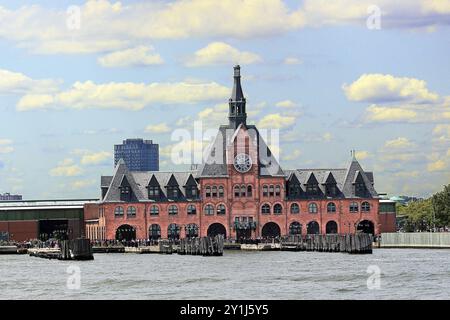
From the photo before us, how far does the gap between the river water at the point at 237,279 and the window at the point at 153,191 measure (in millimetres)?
60731

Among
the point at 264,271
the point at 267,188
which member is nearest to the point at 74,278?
the point at 264,271

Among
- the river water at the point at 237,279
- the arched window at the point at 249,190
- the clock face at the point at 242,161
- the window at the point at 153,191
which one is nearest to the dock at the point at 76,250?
the river water at the point at 237,279

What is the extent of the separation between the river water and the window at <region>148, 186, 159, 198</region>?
60.7 metres

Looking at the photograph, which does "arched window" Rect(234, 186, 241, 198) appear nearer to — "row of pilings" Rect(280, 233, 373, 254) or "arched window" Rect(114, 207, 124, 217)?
"row of pilings" Rect(280, 233, 373, 254)

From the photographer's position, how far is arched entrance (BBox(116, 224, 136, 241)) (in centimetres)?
19750

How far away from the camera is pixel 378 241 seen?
185125 millimetres

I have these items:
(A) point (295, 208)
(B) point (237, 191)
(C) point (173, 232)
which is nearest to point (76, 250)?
(C) point (173, 232)

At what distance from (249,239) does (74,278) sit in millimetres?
84154

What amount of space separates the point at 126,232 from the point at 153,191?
7.54 m

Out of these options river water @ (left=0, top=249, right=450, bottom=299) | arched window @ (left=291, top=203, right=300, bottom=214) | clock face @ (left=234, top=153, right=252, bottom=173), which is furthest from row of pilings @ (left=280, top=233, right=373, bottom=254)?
clock face @ (left=234, top=153, right=252, bottom=173)

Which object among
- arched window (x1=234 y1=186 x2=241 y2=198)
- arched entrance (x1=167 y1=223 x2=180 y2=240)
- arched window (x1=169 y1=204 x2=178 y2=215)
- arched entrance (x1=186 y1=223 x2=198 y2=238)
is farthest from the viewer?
arched window (x1=234 y1=186 x2=241 y2=198)

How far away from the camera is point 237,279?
101 metres

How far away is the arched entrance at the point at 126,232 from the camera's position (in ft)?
648
